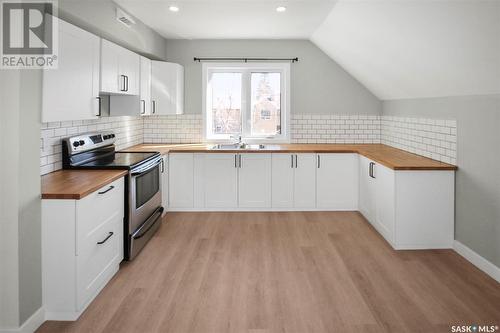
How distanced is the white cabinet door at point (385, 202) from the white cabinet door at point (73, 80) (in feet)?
9.42

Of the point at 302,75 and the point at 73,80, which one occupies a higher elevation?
the point at 302,75

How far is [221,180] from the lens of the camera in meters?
5.63

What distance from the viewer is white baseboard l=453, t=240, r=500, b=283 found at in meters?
3.38

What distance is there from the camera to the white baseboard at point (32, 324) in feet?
8.03

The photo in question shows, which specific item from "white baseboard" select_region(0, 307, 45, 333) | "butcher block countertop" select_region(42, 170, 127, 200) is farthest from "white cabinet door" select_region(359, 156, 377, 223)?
"white baseboard" select_region(0, 307, 45, 333)

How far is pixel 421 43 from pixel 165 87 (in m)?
3.42

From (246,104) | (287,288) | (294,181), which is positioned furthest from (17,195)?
(246,104)

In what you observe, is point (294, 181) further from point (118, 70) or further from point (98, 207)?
point (98, 207)

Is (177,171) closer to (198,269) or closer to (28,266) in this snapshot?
(198,269)

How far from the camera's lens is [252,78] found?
20.8 feet

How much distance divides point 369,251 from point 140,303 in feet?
7.35

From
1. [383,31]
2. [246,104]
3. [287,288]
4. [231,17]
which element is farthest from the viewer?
[246,104]

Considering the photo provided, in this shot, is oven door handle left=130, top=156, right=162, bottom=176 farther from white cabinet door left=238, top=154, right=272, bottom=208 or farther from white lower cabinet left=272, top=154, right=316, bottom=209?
white lower cabinet left=272, top=154, right=316, bottom=209

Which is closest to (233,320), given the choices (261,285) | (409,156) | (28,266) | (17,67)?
(261,285)
